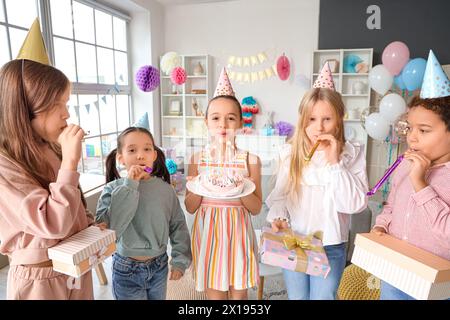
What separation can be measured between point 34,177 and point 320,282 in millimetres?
1062

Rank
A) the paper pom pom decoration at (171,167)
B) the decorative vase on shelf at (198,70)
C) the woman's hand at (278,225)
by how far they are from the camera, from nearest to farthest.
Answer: the woman's hand at (278,225)
the paper pom pom decoration at (171,167)
the decorative vase on shelf at (198,70)

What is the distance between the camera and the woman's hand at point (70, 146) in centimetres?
85

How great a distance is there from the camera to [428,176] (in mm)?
1049

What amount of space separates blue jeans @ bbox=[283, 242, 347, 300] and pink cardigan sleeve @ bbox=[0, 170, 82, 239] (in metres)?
0.88

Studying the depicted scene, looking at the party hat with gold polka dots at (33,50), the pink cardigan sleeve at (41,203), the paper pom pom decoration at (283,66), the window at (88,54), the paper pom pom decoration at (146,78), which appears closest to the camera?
the pink cardigan sleeve at (41,203)

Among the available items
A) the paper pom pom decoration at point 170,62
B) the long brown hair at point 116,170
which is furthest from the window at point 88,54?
the long brown hair at point 116,170

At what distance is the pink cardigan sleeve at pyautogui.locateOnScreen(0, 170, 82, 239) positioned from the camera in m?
0.81

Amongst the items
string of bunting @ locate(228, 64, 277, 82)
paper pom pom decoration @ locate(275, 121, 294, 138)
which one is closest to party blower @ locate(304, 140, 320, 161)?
paper pom pom decoration @ locate(275, 121, 294, 138)

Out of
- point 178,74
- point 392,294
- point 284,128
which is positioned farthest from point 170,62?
point 392,294

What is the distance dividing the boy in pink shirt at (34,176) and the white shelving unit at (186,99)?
404cm

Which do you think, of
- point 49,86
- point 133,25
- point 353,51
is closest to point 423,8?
point 353,51

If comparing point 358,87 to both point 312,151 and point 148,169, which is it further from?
point 148,169

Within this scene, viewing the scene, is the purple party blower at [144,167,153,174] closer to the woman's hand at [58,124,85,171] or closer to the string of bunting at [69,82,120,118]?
the woman's hand at [58,124,85,171]

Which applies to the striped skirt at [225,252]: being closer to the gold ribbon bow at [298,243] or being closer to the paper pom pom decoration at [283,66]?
the gold ribbon bow at [298,243]
